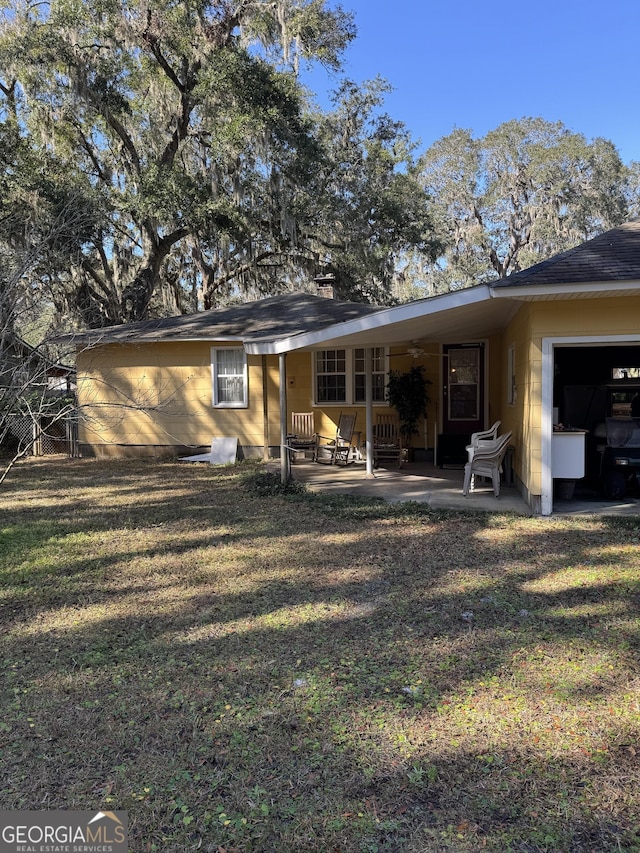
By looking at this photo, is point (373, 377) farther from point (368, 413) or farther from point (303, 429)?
point (368, 413)

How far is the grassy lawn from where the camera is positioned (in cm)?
225

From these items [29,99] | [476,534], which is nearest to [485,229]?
[29,99]

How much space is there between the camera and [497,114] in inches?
1078

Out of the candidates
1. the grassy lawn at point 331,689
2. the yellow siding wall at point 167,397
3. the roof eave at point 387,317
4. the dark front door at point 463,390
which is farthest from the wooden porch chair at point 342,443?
the grassy lawn at point 331,689

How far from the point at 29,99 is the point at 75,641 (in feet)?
50.9

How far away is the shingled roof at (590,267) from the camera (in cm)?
602

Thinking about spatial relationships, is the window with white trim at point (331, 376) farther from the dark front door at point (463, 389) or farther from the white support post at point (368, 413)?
the white support post at point (368, 413)

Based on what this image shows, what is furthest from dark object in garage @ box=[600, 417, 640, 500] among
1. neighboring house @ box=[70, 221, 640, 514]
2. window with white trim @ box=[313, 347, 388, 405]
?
window with white trim @ box=[313, 347, 388, 405]

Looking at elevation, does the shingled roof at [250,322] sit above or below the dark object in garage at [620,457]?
above

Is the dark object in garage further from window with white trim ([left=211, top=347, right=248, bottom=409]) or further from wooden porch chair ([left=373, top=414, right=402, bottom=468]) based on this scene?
window with white trim ([left=211, top=347, right=248, bottom=409])

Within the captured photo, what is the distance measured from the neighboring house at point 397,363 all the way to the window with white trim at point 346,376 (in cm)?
2

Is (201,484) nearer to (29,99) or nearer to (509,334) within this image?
(509,334)

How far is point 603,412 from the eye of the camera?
8953 millimetres

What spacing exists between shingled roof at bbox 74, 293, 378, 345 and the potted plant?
1.68 m
